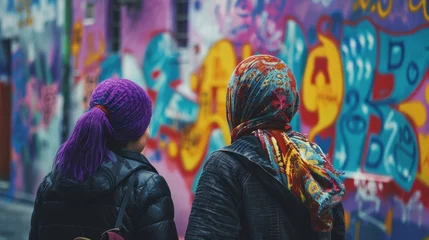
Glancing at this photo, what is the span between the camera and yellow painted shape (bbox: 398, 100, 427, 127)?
7195mm

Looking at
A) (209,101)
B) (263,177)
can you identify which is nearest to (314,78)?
(209,101)

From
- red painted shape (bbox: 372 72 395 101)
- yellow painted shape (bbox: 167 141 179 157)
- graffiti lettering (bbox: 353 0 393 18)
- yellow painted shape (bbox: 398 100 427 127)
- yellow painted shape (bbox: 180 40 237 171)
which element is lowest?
yellow painted shape (bbox: 167 141 179 157)

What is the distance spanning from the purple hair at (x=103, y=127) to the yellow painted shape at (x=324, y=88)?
17.7ft

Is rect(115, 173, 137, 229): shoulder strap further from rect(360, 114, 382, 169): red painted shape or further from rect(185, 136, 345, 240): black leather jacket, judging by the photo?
rect(360, 114, 382, 169): red painted shape

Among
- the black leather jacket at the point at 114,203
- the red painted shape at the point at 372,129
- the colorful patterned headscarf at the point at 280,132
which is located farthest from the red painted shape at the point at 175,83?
the colorful patterned headscarf at the point at 280,132

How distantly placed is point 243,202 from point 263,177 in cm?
12

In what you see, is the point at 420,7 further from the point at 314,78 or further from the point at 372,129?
the point at 314,78

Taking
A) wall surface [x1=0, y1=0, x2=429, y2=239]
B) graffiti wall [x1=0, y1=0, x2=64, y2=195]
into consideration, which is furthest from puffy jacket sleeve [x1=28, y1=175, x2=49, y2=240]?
graffiti wall [x1=0, y1=0, x2=64, y2=195]

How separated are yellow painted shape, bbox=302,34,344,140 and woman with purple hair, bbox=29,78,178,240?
5.38 metres

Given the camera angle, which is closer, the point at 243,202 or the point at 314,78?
the point at 243,202

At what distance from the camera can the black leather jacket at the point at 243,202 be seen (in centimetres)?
274

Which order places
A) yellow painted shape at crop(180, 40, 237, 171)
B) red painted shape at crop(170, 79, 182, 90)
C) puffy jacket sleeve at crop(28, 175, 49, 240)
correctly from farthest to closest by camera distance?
red painted shape at crop(170, 79, 182, 90) < yellow painted shape at crop(180, 40, 237, 171) < puffy jacket sleeve at crop(28, 175, 49, 240)

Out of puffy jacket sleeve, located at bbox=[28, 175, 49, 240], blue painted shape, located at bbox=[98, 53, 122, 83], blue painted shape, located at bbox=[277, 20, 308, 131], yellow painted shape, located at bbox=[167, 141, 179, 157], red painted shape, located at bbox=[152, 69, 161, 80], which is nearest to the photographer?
puffy jacket sleeve, located at bbox=[28, 175, 49, 240]

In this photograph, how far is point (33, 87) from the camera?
1534cm
